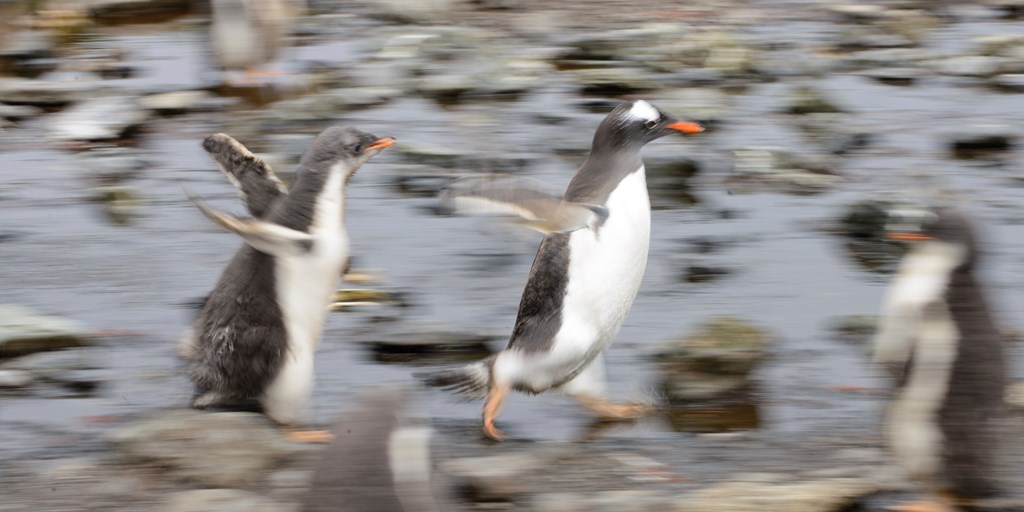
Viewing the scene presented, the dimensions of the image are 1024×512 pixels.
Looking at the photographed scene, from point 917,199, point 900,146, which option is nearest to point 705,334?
point 917,199

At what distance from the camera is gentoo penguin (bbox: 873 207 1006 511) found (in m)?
3.60

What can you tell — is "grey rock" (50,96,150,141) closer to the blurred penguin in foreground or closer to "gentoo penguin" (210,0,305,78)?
"gentoo penguin" (210,0,305,78)

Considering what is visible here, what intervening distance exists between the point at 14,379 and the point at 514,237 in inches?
78.4

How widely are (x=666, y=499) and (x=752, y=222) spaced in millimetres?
2441

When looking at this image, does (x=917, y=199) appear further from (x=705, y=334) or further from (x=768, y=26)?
(x=768, y=26)

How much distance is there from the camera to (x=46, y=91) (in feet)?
25.7

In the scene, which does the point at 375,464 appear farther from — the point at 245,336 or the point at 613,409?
the point at 613,409

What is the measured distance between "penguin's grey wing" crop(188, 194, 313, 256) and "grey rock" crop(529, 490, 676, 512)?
906 millimetres

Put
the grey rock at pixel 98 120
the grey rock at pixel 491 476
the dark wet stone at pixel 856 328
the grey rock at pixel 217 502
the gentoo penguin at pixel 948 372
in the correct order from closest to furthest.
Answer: the gentoo penguin at pixel 948 372 → the grey rock at pixel 217 502 → the grey rock at pixel 491 476 → the dark wet stone at pixel 856 328 → the grey rock at pixel 98 120

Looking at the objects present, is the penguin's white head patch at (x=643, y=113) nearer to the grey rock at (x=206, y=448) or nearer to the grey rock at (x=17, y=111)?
the grey rock at (x=206, y=448)

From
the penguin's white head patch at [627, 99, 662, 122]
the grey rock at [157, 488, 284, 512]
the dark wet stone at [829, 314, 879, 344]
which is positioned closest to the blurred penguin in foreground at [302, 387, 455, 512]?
the grey rock at [157, 488, 284, 512]

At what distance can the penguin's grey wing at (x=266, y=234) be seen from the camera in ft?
12.8

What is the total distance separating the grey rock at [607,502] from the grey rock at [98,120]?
3.97 metres

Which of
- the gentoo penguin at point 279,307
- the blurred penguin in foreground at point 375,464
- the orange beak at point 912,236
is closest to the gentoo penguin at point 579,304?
the gentoo penguin at point 279,307
